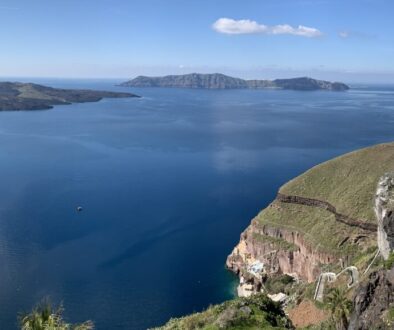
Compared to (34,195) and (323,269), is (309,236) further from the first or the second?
(34,195)

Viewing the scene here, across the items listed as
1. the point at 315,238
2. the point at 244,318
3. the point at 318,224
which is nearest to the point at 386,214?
the point at 244,318

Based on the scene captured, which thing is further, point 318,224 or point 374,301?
point 318,224

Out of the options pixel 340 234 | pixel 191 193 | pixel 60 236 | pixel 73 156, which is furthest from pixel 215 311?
pixel 73 156

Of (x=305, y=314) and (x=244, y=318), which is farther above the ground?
(x=244, y=318)

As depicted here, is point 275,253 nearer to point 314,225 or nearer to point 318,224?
point 314,225

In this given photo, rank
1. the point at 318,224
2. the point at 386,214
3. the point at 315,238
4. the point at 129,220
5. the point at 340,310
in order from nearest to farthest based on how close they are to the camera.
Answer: the point at 340,310, the point at 386,214, the point at 315,238, the point at 318,224, the point at 129,220

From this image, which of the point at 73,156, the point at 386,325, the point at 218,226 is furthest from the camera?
the point at 73,156

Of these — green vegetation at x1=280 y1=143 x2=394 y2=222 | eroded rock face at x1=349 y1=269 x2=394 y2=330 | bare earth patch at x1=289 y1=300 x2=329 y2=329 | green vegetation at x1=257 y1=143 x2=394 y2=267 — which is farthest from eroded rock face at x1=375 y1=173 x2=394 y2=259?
green vegetation at x1=280 y1=143 x2=394 y2=222
